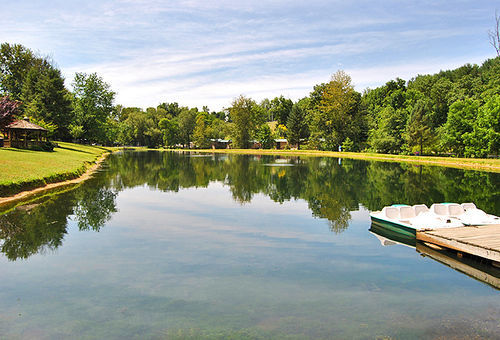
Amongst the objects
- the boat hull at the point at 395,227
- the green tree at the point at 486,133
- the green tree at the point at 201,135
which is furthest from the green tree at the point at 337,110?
the boat hull at the point at 395,227

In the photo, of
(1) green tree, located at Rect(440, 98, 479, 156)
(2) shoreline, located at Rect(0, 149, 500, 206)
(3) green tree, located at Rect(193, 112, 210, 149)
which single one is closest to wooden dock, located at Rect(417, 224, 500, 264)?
(2) shoreline, located at Rect(0, 149, 500, 206)

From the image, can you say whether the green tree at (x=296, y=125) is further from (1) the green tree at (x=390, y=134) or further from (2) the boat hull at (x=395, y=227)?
(2) the boat hull at (x=395, y=227)

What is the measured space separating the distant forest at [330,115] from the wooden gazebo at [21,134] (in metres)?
Answer: 2.63

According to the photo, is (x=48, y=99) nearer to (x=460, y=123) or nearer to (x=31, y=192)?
(x=31, y=192)

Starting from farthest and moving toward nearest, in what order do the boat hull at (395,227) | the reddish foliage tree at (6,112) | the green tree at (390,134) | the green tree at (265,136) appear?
the green tree at (265,136), the green tree at (390,134), the reddish foliage tree at (6,112), the boat hull at (395,227)

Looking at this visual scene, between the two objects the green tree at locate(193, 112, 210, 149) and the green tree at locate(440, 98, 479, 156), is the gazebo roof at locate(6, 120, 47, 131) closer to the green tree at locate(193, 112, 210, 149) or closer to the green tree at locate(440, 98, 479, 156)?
the green tree at locate(440, 98, 479, 156)

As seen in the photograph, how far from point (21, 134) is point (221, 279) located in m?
50.4

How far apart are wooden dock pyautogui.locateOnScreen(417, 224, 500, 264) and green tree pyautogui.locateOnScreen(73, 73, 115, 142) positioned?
278 ft

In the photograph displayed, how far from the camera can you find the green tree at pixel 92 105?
284ft

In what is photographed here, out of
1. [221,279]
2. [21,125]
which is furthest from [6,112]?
[221,279]

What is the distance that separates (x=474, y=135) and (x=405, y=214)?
57.4m

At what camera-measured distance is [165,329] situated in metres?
7.50

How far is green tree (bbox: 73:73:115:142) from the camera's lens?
86.7m

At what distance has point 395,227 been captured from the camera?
608 inches
